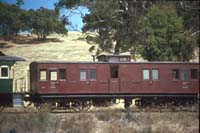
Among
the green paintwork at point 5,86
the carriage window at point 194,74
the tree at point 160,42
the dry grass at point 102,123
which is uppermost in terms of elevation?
the tree at point 160,42

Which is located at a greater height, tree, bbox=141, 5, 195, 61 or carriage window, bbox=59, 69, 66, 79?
tree, bbox=141, 5, 195, 61

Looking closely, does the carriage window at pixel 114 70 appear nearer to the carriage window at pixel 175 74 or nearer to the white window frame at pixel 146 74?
the white window frame at pixel 146 74

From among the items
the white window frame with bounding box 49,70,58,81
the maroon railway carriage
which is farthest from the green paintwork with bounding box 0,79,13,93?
the white window frame with bounding box 49,70,58,81

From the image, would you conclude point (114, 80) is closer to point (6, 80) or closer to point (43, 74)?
point (43, 74)

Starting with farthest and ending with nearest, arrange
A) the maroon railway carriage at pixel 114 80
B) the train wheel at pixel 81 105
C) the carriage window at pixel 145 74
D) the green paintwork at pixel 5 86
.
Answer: the carriage window at pixel 145 74, the green paintwork at pixel 5 86, the maroon railway carriage at pixel 114 80, the train wheel at pixel 81 105

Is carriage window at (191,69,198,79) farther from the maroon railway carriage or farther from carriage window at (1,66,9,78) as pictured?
carriage window at (1,66,9,78)

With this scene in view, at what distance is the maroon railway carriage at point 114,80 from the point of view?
24234 mm

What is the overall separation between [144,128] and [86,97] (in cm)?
818

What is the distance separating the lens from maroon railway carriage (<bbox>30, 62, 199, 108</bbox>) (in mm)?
24234

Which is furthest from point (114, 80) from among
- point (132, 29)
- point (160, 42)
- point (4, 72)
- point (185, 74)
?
point (132, 29)

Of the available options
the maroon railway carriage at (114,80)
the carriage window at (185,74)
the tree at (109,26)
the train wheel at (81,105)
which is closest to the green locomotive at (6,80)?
the maroon railway carriage at (114,80)

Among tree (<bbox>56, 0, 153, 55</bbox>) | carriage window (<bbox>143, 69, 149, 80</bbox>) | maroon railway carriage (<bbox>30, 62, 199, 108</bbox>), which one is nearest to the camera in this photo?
maroon railway carriage (<bbox>30, 62, 199, 108</bbox>)

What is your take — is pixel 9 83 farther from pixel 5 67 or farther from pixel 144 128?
pixel 144 128

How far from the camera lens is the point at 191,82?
25.1 m
